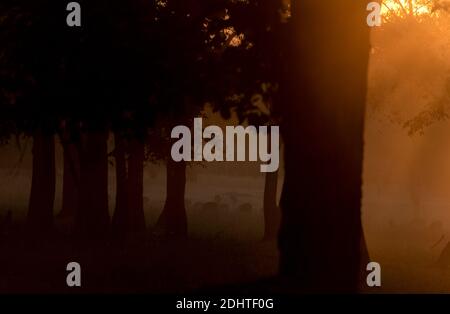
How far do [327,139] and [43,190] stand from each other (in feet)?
66.6

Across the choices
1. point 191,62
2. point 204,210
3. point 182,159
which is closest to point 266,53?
point 191,62

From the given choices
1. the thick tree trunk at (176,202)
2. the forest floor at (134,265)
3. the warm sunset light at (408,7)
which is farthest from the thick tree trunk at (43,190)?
the warm sunset light at (408,7)

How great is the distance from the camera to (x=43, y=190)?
33.0 meters

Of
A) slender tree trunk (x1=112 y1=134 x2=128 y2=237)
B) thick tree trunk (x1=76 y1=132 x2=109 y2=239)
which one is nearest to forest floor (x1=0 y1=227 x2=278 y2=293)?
thick tree trunk (x1=76 y1=132 x2=109 y2=239)

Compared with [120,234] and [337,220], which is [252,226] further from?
[337,220]

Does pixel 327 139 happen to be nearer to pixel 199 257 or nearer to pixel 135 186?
pixel 199 257

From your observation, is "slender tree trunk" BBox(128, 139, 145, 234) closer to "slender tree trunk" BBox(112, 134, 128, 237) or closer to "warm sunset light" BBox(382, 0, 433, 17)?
"slender tree trunk" BBox(112, 134, 128, 237)

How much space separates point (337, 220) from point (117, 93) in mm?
6007

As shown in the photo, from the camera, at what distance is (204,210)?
59281mm

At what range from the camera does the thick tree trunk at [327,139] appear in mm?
14164

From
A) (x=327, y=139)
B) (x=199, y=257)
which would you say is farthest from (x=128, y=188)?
(x=327, y=139)

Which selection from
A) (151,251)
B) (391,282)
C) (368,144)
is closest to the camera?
(391,282)

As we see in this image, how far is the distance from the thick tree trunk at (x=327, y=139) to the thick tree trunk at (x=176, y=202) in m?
19.1

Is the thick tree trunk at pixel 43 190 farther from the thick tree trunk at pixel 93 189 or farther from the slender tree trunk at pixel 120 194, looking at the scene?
the thick tree trunk at pixel 93 189
